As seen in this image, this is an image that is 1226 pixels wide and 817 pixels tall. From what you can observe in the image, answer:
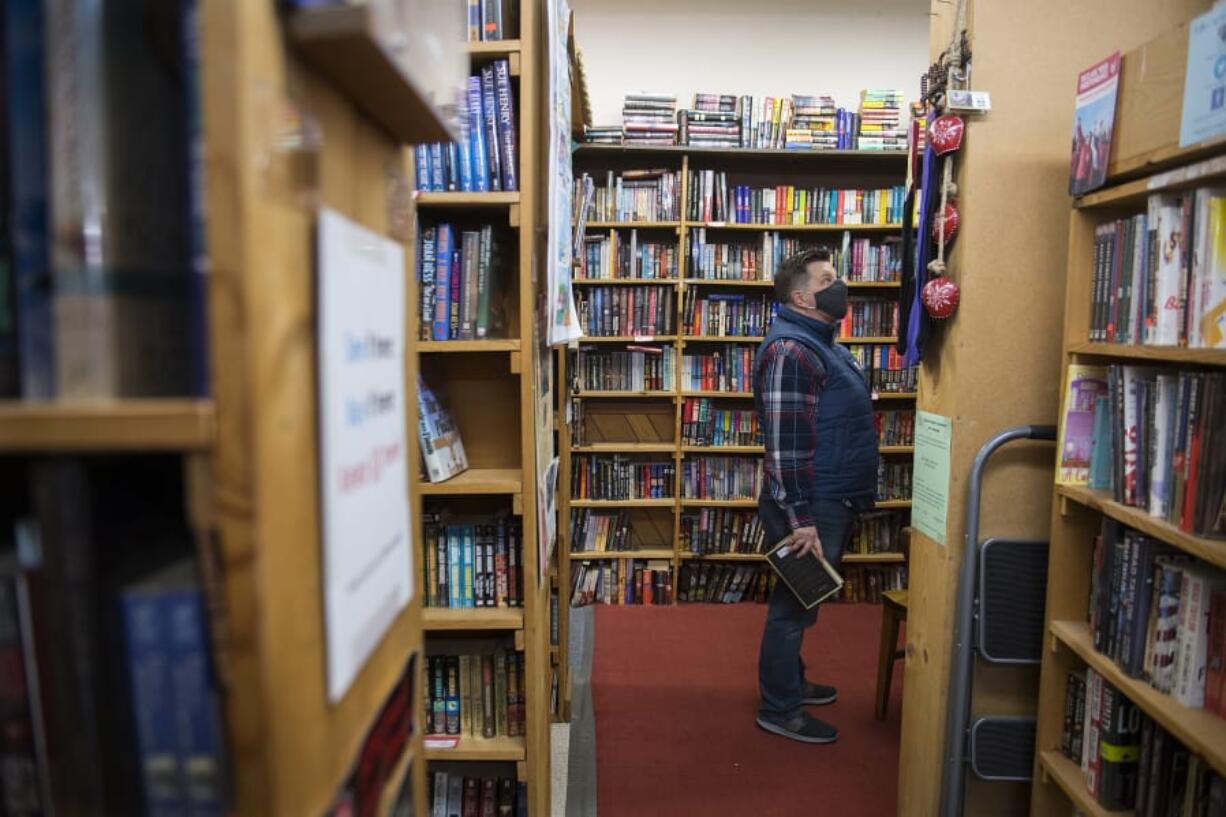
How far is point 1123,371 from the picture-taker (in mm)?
1341

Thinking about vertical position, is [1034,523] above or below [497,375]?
below

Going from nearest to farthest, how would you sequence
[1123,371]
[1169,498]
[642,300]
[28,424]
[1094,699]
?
[28,424] → [1169,498] → [1123,371] → [1094,699] → [642,300]

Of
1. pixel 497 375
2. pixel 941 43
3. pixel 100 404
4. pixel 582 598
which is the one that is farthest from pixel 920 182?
pixel 582 598

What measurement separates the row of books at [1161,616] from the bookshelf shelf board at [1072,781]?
31 cm

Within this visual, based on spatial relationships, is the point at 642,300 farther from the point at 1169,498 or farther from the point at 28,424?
the point at 28,424

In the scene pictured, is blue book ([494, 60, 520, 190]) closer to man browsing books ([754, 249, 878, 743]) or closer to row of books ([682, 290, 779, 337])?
man browsing books ([754, 249, 878, 743])

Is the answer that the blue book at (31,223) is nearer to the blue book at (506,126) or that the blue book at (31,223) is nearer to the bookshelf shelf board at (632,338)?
the blue book at (506,126)

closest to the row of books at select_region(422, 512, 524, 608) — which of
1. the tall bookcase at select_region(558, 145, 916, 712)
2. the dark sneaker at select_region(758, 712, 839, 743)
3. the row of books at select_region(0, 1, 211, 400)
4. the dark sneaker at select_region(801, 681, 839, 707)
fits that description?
the row of books at select_region(0, 1, 211, 400)

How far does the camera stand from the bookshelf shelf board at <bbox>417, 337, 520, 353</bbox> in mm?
1585

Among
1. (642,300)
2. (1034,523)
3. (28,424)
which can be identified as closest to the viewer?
(28,424)

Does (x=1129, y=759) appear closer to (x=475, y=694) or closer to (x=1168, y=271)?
(x=1168, y=271)

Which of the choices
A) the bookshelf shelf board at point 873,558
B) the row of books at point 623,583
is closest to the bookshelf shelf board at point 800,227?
the bookshelf shelf board at point 873,558

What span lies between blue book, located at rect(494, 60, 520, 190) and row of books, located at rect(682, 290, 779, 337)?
8.05ft

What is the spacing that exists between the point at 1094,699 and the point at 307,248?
1706 millimetres
